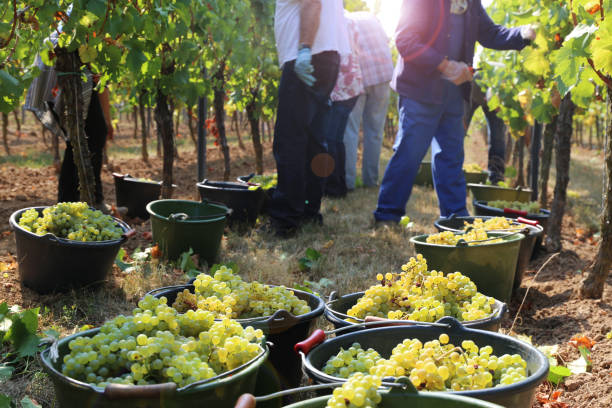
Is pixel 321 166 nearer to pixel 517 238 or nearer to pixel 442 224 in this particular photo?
pixel 442 224

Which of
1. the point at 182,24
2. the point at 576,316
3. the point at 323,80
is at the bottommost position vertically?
the point at 576,316

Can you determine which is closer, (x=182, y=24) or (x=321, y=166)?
(x=182, y=24)

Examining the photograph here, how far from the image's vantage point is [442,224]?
2992 millimetres

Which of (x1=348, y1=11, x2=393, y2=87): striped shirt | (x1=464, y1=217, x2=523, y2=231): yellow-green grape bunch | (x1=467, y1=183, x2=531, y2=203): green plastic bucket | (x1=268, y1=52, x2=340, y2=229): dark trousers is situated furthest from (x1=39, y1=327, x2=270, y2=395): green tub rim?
(x1=348, y1=11, x2=393, y2=87): striped shirt

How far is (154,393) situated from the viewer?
3.32ft

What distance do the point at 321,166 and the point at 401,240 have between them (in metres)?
0.83

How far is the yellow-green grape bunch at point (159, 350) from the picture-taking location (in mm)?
1096

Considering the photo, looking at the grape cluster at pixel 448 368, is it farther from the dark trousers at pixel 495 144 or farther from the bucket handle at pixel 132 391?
the dark trousers at pixel 495 144

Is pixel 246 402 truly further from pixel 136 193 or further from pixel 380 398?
pixel 136 193

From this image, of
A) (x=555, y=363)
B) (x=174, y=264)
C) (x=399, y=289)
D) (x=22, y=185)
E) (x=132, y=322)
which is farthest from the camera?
(x=22, y=185)

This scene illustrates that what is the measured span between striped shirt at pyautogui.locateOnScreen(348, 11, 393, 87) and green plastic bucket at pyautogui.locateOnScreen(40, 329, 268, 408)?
567 cm

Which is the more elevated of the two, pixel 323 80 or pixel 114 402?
pixel 323 80

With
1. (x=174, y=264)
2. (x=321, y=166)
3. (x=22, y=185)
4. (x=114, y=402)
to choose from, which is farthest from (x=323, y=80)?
(x=22, y=185)

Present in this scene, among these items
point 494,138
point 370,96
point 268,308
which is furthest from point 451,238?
point 370,96
